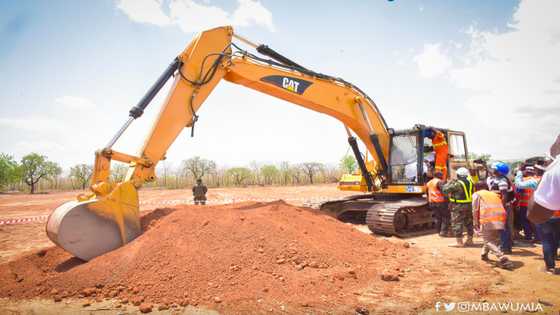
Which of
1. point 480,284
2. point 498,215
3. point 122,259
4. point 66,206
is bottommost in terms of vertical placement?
point 480,284

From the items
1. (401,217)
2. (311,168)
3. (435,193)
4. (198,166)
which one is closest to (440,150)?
(435,193)

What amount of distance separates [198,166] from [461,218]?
1635 inches

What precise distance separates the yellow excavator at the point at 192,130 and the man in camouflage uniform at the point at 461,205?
1264 mm

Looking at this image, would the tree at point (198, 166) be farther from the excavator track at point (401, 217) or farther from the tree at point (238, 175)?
the excavator track at point (401, 217)

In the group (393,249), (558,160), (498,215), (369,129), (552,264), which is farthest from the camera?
(369,129)

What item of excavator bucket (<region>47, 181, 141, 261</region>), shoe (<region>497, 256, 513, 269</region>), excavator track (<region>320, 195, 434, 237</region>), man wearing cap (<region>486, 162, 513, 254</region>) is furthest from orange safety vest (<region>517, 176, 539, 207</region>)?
excavator bucket (<region>47, 181, 141, 261</region>)

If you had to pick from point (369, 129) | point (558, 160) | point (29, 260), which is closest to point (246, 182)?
point (369, 129)

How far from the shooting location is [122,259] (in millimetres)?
4590

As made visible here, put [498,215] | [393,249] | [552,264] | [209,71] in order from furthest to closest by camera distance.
A: [209,71], [393,249], [498,215], [552,264]

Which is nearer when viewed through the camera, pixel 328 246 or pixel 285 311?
pixel 285 311

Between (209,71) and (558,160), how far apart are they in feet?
18.7

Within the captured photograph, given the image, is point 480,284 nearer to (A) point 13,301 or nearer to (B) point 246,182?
(A) point 13,301

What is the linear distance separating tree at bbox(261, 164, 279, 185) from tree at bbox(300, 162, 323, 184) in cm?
360

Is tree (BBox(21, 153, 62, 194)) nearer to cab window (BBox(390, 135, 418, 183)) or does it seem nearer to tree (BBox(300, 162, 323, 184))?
tree (BBox(300, 162, 323, 184))
